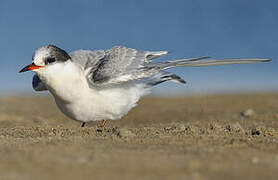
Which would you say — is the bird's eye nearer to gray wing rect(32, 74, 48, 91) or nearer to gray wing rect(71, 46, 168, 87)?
gray wing rect(71, 46, 168, 87)

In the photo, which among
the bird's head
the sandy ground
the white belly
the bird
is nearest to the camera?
the sandy ground

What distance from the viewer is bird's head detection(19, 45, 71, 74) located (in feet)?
18.0

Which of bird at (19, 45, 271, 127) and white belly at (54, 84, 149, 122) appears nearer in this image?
bird at (19, 45, 271, 127)

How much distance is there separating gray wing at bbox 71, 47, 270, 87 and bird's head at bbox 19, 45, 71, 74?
55 cm

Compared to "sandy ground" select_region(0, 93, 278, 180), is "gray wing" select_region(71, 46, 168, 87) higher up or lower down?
higher up

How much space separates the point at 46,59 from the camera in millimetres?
5504

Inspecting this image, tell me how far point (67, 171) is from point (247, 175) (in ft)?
4.59

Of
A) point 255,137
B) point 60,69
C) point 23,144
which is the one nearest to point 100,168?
point 23,144

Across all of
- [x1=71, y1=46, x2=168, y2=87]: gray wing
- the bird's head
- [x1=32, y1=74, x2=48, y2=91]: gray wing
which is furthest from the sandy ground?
the bird's head

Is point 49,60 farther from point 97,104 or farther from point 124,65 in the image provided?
point 124,65

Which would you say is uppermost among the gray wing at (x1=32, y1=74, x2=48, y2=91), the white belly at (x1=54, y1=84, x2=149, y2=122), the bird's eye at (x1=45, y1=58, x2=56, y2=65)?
the bird's eye at (x1=45, y1=58, x2=56, y2=65)

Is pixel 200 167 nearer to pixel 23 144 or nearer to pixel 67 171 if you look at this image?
pixel 67 171

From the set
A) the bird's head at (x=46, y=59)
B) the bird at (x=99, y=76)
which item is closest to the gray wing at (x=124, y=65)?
the bird at (x=99, y=76)

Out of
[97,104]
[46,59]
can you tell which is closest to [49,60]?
[46,59]
